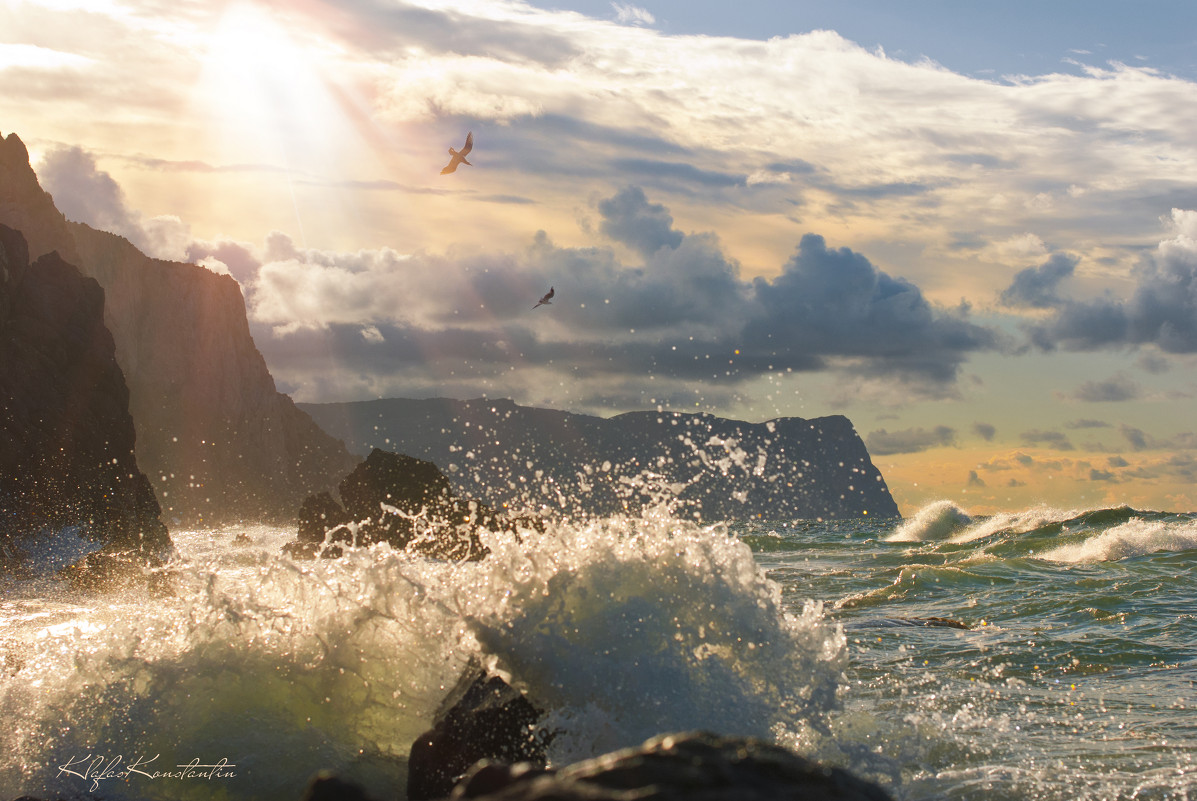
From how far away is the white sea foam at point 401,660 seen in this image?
6.43 metres

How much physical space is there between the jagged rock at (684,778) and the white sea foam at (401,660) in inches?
114

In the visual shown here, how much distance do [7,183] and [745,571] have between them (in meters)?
53.3

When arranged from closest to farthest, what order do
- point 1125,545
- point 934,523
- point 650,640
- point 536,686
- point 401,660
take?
point 536,686
point 650,640
point 401,660
point 1125,545
point 934,523

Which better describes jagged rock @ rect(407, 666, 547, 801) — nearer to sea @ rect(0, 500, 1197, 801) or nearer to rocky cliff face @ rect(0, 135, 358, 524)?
sea @ rect(0, 500, 1197, 801)

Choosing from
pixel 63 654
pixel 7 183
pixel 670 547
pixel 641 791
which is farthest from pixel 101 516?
pixel 641 791

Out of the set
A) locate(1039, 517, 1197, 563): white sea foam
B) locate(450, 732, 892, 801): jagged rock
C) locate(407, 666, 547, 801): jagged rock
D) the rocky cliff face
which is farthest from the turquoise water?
the rocky cliff face

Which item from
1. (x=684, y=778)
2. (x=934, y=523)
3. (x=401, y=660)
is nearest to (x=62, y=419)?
(x=401, y=660)

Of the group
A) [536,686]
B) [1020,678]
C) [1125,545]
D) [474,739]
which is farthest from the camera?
[1125,545]

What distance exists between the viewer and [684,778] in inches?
120

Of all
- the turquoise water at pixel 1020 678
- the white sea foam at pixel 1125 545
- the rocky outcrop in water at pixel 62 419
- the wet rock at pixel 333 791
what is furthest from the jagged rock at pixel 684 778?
the rocky outcrop in water at pixel 62 419

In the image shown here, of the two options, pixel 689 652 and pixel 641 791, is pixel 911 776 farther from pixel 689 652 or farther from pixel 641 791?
pixel 641 791

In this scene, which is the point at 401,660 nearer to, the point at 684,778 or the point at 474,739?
the point at 474,739

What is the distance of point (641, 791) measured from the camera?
294 cm

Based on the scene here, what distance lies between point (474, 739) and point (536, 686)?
803 mm
